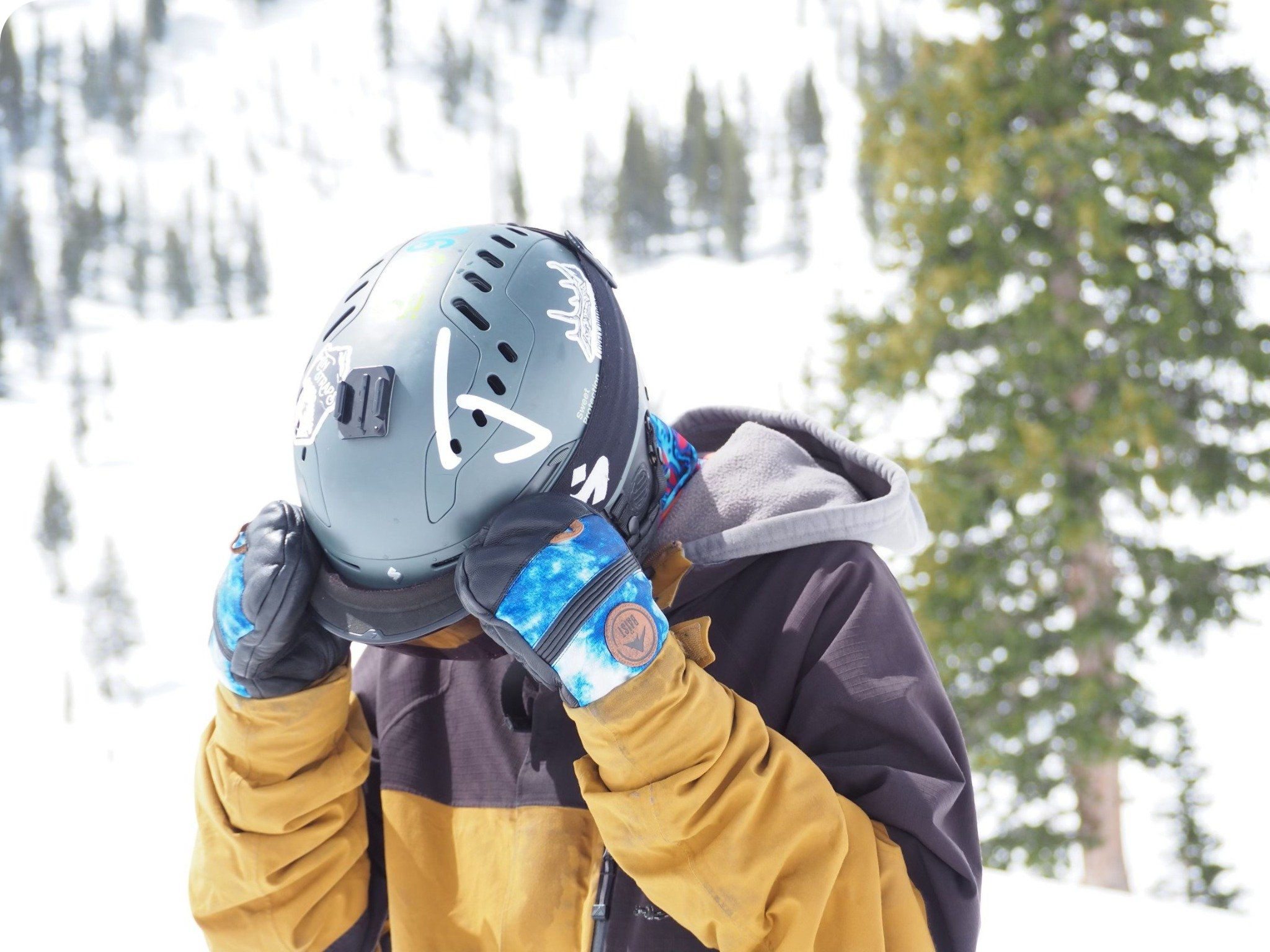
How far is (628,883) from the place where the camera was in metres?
1.69

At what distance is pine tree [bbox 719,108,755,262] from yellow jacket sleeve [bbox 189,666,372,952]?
231 feet

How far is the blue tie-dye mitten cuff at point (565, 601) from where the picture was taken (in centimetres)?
139

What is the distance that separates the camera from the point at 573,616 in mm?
1389

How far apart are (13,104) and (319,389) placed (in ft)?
353

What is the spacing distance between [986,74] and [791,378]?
3913 cm

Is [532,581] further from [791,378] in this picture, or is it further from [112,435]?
[112,435]

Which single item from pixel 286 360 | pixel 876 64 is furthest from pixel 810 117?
pixel 286 360

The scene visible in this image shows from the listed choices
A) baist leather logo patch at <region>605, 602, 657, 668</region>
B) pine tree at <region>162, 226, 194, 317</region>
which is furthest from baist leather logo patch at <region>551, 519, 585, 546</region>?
pine tree at <region>162, 226, 194, 317</region>

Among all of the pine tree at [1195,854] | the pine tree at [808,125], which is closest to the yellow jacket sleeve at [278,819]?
the pine tree at [1195,854]

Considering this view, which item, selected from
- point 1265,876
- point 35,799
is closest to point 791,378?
point 1265,876

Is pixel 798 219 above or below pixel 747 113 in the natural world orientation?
below

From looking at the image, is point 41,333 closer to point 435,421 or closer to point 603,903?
point 435,421

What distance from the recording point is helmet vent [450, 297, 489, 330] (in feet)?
5.39

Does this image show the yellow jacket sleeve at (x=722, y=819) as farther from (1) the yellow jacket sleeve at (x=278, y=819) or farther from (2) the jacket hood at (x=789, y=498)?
(1) the yellow jacket sleeve at (x=278, y=819)
